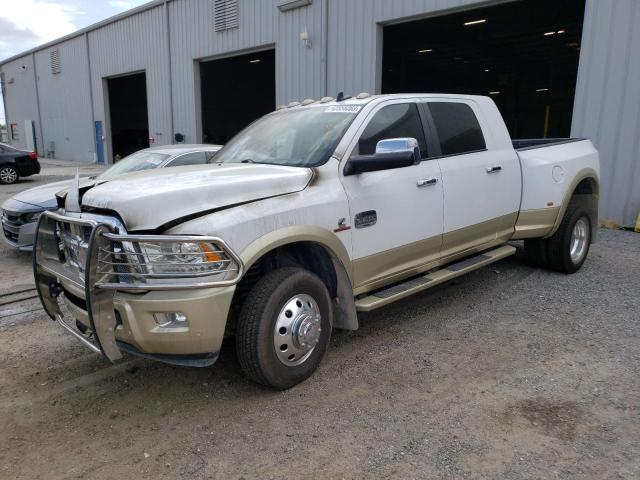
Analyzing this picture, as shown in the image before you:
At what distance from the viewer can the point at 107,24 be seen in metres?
22.7

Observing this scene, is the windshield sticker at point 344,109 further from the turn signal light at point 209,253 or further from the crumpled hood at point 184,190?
the turn signal light at point 209,253

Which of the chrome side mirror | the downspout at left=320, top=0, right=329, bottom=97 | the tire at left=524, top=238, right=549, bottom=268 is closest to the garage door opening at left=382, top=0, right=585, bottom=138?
the downspout at left=320, top=0, right=329, bottom=97

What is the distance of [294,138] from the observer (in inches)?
166

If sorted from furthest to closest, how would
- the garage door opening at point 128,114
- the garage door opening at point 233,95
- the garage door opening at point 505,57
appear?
the garage door opening at point 233,95
the garage door opening at point 128,114
the garage door opening at point 505,57

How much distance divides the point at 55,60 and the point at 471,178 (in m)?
29.4

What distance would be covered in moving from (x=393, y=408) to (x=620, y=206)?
7.58m

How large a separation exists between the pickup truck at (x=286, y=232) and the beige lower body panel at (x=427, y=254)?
0.6 inches

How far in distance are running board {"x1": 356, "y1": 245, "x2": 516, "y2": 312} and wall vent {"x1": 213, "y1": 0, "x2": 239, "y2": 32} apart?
13137 millimetres

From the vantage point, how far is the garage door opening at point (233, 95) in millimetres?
30188

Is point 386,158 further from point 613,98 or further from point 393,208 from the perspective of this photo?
point 613,98

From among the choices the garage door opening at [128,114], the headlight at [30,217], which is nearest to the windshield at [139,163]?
the headlight at [30,217]

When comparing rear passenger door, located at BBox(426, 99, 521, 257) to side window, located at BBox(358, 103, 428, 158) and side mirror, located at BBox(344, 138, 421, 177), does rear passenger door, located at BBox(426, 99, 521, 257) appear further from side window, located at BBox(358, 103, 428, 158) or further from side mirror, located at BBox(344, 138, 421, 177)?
side mirror, located at BBox(344, 138, 421, 177)

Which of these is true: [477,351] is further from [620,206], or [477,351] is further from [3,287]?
[620,206]

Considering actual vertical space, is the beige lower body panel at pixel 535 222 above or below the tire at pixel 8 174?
above
